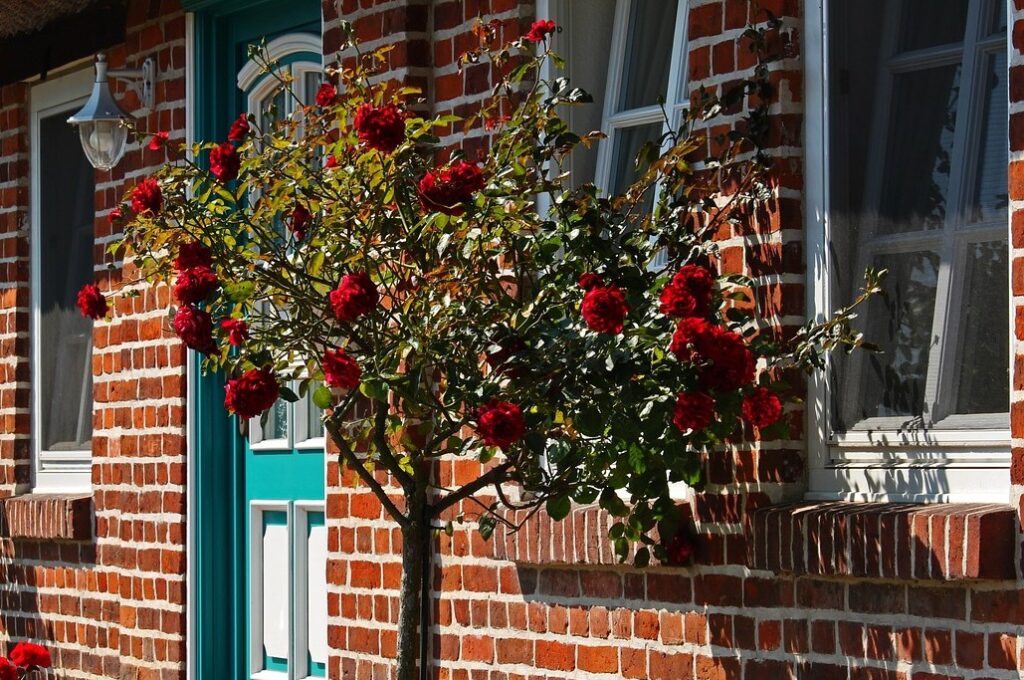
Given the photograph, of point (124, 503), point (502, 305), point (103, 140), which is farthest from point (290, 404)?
point (502, 305)

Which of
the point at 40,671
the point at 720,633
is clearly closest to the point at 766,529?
the point at 720,633

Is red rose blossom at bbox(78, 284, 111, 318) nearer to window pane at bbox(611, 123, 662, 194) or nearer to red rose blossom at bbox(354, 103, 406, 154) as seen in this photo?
red rose blossom at bbox(354, 103, 406, 154)

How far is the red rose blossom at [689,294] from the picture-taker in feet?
13.5

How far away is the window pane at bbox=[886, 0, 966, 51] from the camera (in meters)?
4.52

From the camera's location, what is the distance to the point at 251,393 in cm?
446

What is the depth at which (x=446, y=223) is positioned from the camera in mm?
4496

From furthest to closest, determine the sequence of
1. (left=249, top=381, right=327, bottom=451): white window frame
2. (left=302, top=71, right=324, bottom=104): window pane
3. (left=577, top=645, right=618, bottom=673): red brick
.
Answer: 1. (left=302, top=71, right=324, bottom=104): window pane
2. (left=249, top=381, right=327, bottom=451): white window frame
3. (left=577, top=645, right=618, bottom=673): red brick

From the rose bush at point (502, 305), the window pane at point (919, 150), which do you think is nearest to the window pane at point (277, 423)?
the rose bush at point (502, 305)

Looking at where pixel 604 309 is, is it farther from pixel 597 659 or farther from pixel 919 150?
pixel 597 659

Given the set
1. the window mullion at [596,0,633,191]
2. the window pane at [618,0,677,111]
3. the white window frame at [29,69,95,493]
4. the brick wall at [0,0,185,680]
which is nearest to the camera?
the window pane at [618,0,677,111]

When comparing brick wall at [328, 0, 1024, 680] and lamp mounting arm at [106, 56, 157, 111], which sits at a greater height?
lamp mounting arm at [106, 56, 157, 111]

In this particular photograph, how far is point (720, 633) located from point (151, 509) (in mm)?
3202

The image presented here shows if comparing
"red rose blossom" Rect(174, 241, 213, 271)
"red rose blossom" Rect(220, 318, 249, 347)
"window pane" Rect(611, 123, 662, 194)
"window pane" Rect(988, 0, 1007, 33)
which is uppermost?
"window pane" Rect(988, 0, 1007, 33)

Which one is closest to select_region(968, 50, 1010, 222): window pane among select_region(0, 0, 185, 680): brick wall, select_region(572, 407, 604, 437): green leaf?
select_region(572, 407, 604, 437): green leaf
